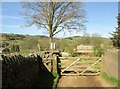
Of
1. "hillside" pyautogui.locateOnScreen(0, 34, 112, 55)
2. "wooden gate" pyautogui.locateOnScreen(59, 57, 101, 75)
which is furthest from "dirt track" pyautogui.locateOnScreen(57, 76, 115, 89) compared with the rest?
"hillside" pyautogui.locateOnScreen(0, 34, 112, 55)

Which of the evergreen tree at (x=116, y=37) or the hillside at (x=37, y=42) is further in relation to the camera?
the evergreen tree at (x=116, y=37)

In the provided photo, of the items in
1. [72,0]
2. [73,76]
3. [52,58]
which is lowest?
[73,76]

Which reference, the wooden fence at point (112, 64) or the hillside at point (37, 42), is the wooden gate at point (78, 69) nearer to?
the wooden fence at point (112, 64)

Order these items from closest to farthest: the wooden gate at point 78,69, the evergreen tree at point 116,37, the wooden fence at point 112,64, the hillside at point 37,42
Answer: the wooden fence at point 112,64 < the wooden gate at point 78,69 < the hillside at point 37,42 < the evergreen tree at point 116,37

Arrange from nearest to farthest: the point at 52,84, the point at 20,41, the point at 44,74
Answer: the point at 52,84
the point at 44,74
the point at 20,41

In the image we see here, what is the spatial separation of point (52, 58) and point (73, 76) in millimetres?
1773

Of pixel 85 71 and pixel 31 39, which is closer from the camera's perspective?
pixel 85 71

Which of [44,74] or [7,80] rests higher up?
[7,80]

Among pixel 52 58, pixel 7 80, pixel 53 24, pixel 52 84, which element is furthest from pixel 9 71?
pixel 53 24

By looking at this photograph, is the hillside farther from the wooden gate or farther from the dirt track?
the dirt track

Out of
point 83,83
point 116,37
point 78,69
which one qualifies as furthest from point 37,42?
point 83,83

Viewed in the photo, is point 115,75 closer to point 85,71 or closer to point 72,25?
point 85,71

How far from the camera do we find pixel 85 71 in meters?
18.1

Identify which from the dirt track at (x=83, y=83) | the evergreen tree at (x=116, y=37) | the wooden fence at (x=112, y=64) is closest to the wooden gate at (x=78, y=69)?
the wooden fence at (x=112, y=64)
